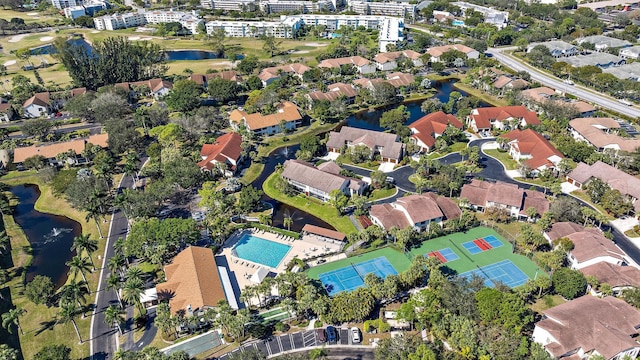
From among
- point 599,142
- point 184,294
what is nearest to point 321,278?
point 184,294

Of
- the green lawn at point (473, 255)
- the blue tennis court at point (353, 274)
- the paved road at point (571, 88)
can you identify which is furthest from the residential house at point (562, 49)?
the blue tennis court at point (353, 274)

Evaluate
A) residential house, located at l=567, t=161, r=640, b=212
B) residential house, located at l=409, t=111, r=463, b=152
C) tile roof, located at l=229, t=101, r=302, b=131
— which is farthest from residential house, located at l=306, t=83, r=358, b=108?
residential house, located at l=567, t=161, r=640, b=212

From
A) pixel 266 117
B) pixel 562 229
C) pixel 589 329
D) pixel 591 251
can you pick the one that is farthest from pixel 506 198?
pixel 266 117

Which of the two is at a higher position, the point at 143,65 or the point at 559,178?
the point at 143,65

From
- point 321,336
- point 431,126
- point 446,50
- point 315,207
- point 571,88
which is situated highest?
point 446,50

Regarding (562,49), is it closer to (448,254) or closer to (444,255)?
(448,254)

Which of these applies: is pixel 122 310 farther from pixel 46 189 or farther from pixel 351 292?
pixel 46 189

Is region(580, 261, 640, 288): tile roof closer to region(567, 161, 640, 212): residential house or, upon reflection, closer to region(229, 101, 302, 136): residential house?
region(567, 161, 640, 212): residential house
